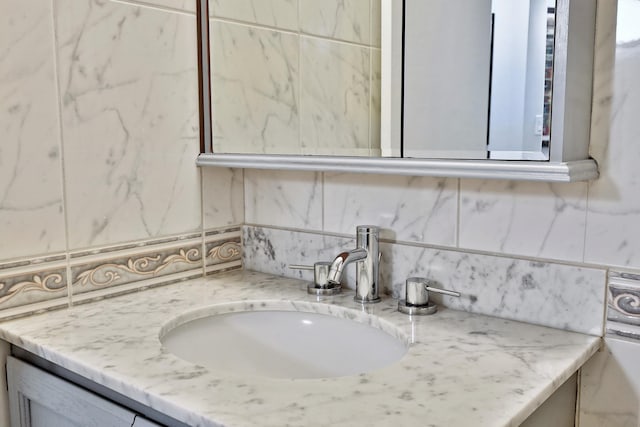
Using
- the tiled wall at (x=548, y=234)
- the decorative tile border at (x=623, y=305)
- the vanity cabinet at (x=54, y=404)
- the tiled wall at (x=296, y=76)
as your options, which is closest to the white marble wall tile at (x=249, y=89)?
the tiled wall at (x=296, y=76)

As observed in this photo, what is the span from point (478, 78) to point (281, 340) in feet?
1.87

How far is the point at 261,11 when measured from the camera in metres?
1.25

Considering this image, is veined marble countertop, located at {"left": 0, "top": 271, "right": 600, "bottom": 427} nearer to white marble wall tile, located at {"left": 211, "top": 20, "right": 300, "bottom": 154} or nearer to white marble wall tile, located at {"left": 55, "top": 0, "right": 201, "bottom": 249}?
white marble wall tile, located at {"left": 55, "top": 0, "right": 201, "bottom": 249}

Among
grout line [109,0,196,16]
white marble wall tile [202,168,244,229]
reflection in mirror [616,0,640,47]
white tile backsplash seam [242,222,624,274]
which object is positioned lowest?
white tile backsplash seam [242,222,624,274]

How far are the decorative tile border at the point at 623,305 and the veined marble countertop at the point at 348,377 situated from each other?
0.05 meters

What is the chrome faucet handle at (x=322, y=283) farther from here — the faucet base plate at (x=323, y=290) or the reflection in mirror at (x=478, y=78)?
the reflection in mirror at (x=478, y=78)

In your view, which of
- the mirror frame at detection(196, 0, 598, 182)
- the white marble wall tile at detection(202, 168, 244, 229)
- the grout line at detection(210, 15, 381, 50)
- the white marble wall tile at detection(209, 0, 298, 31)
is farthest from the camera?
the white marble wall tile at detection(202, 168, 244, 229)

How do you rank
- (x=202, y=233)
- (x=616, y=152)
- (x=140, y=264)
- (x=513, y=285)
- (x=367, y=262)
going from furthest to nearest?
(x=202, y=233)
(x=140, y=264)
(x=367, y=262)
(x=513, y=285)
(x=616, y=152)

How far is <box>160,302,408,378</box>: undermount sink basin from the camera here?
997 millimetres

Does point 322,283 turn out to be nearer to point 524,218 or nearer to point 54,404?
point 524,218

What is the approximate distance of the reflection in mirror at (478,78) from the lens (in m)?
0.84

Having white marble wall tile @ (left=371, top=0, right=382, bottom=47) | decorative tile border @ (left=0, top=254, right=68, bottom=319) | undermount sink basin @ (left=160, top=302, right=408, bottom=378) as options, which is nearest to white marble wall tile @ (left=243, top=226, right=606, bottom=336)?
undermount sink basin @ (left=160, top=302, right=408, bottom=378)

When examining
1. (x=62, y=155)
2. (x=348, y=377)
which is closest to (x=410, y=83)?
(x=348, y=377)

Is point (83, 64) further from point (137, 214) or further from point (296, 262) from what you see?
point (296, 262)
